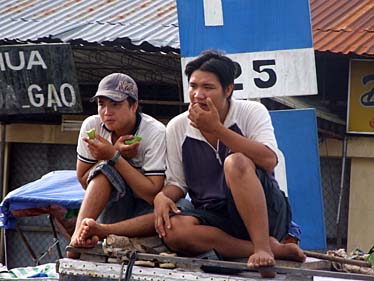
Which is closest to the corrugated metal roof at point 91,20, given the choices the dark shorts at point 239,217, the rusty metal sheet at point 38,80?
the rusty metal sheet at point 38,80

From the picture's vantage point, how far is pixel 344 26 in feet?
38.0

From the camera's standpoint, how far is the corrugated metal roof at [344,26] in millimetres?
11047

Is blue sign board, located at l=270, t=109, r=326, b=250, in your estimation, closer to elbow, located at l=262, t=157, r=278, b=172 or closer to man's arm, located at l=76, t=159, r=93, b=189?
man's arm, located at l=76, t=159, r=93, b=189

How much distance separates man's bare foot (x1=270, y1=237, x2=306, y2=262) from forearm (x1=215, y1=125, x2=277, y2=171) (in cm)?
37

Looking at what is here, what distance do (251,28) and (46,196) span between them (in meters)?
3.50

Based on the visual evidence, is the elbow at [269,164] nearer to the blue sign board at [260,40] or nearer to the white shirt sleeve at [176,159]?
the white shirt sleeve at [176,159]

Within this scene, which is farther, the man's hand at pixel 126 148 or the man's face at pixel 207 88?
the man's hand at pixel 126 148

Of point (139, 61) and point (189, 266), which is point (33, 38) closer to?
point (139, 61)

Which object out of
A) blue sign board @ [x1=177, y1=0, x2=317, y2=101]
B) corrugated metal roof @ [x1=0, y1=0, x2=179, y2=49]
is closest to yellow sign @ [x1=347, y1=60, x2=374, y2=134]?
corrugated metal roof @ [x1=0, y1=0, x2=179, y2=49]

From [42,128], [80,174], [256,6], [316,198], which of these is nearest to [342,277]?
[80,174]

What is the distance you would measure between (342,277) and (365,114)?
7483 mm

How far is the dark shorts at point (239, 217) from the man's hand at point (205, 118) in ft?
1.09

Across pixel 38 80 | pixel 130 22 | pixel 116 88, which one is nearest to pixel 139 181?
pixel 116 88

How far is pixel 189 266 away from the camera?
15.6 ft
